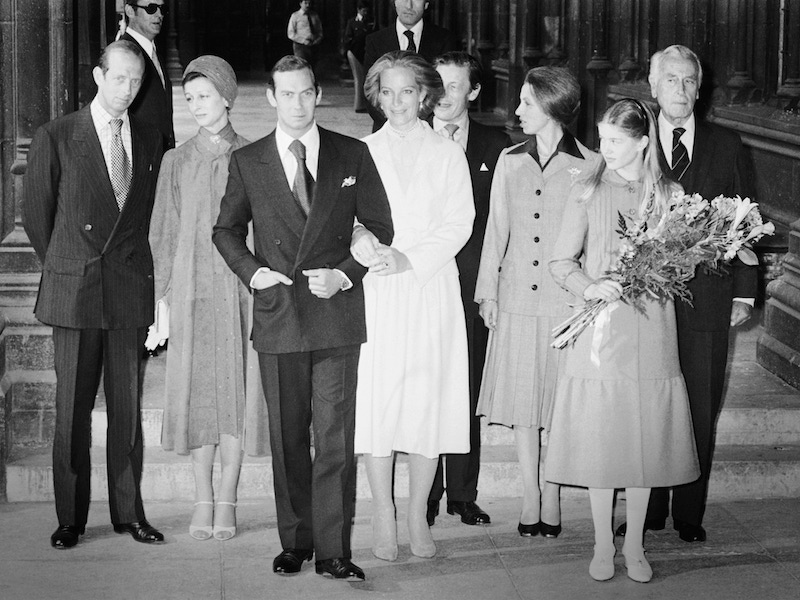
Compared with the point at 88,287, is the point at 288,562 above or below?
below

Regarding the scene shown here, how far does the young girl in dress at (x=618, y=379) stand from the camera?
6312mm

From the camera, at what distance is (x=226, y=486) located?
6.87 metres

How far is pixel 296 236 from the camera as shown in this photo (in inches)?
244

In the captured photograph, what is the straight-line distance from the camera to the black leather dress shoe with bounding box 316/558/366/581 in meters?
6.30

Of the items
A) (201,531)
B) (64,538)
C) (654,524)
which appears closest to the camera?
(64,538)

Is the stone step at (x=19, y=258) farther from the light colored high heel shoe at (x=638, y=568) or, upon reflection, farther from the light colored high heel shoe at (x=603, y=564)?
the light colored high heel shoe at (x=638, y=568)

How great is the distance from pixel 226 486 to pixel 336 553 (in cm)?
78

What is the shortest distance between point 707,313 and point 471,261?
1.14 metres

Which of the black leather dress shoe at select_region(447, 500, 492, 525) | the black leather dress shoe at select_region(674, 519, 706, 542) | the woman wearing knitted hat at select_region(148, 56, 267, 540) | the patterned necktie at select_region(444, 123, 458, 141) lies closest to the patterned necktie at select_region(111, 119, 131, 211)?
the woman wearing knitted hat at select_region(148, 56, 267, 540)

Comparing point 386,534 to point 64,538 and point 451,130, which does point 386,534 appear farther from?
point 451,130

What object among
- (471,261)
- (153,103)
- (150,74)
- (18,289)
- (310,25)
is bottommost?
(18,289)

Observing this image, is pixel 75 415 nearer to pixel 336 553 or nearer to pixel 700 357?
pixel 336 553

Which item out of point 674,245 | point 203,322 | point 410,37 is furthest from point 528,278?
point 410,37

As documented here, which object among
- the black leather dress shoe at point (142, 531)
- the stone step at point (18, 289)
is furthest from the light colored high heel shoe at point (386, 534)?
the stone step at point (18, 289)
